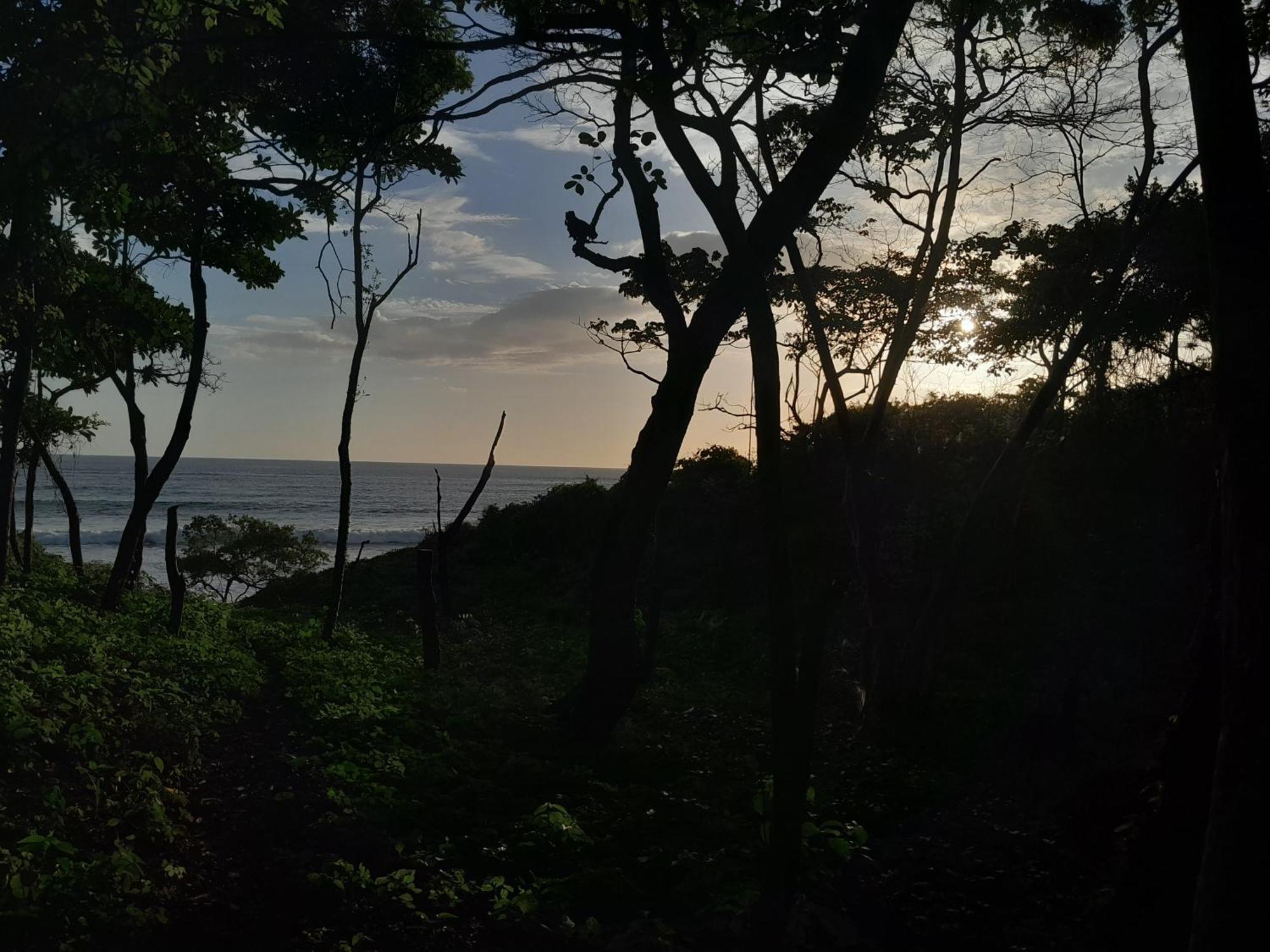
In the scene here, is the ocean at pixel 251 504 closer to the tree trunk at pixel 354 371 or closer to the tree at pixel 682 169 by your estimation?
the tree trunk at pixel 354 371

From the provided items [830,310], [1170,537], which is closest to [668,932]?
[830,310]

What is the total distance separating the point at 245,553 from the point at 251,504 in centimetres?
7318

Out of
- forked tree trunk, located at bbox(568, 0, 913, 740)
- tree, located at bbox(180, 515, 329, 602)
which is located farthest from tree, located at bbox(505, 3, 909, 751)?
tree, located at bbox(180, 515, 329, 602)

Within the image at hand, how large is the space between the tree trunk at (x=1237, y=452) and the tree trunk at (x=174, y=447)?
16.1 metres

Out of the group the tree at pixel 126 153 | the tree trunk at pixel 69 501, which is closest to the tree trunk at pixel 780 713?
the tree at pixel 126 153

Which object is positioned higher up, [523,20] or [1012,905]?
[523,20]

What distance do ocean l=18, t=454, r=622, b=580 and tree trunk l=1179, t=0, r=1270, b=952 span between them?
118 feet

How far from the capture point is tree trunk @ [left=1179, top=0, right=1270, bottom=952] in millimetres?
3904

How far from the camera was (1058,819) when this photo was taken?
9.41m

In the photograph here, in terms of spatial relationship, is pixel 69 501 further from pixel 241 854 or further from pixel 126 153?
pixel 241 854

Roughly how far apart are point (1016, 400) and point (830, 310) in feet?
47.5

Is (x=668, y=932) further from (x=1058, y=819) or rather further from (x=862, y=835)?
(x=1058, y=819)

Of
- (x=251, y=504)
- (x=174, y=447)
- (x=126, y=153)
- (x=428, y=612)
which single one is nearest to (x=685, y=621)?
(x=428, y=612)

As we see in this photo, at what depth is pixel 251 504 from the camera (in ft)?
327
